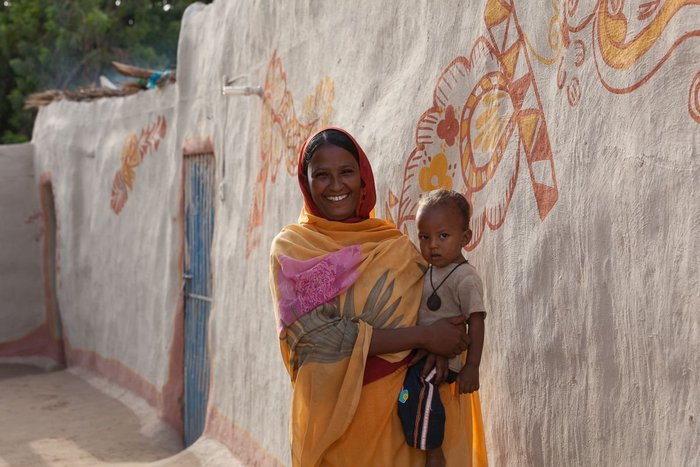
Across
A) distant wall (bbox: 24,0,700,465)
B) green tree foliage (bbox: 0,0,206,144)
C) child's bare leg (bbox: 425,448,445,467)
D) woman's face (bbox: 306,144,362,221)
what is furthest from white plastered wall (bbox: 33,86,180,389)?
child's bare leg (bbox: 425,448,445,467)

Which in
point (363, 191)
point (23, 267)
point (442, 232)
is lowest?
point (23, 267)

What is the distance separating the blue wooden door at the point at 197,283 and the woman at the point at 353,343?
3.96 metres

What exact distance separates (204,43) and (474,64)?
3.98 metres

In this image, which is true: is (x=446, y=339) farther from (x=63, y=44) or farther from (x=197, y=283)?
(x=63, y=44)

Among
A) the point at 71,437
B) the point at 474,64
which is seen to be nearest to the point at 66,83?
the point at 71,437

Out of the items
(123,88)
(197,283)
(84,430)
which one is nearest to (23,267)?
(123,88)

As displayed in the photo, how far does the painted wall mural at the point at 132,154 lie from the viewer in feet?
26.8

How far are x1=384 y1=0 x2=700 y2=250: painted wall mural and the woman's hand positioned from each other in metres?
0.42

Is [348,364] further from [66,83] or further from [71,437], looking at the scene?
[66,83]

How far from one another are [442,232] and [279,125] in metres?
2.71

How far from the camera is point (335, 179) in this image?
2.89 m

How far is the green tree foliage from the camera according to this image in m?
15.9

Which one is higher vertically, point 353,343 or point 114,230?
point 114,230

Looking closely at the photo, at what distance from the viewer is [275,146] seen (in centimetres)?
530
